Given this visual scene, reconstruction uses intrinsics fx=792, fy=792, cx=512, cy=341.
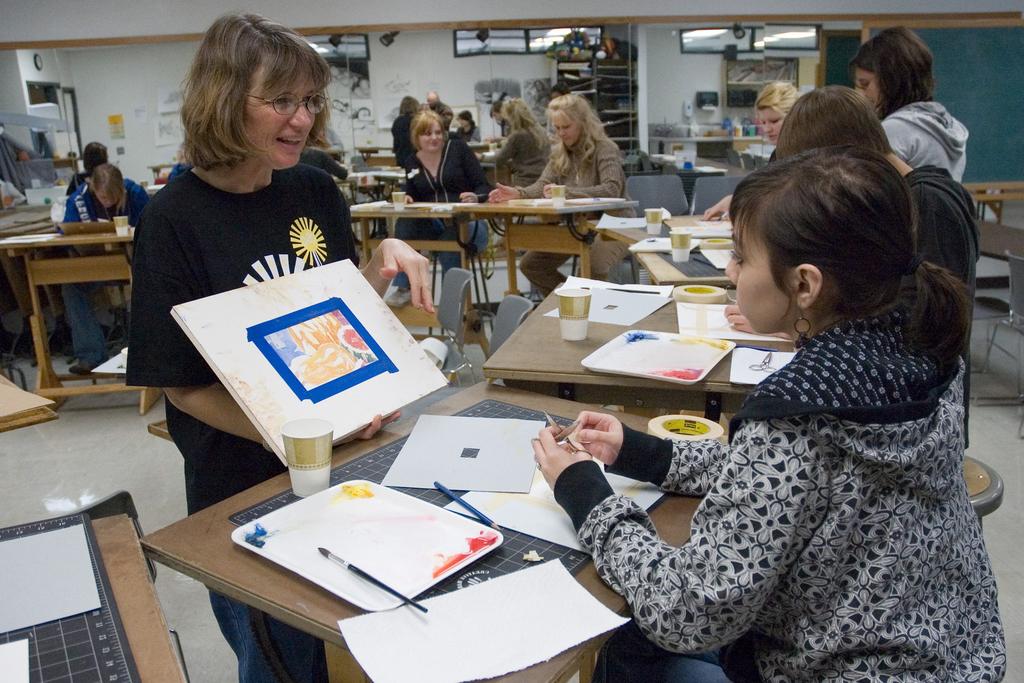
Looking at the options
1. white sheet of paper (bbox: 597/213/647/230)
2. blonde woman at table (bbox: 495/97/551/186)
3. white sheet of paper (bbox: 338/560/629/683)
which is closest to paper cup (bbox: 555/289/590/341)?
white sheet of paper (bbox: 338/560/629/683)

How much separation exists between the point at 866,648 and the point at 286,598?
28.0 inches

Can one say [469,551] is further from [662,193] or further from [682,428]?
[662,193]

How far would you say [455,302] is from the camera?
3021 mm

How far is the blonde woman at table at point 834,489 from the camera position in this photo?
2.97 ft

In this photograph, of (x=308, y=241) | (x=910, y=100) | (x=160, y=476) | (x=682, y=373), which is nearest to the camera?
(x=308, y=241)

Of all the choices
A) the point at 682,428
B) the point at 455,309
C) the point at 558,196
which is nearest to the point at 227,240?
the point at 682,428

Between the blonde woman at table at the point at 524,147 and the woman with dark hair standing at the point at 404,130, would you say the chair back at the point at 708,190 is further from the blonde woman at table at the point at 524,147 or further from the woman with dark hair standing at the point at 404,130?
the woman with dark hair standing at the point at 404,130

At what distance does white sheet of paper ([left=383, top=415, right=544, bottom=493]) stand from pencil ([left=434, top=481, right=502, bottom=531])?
0.07 ft

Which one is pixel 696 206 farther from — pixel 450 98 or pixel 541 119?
pixel 450 98

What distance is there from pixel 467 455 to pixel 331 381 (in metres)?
0.28

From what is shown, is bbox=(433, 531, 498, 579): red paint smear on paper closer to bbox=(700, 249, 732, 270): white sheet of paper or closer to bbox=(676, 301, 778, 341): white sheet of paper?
bbox=(676, 301, 778, 341): white sheet of paper

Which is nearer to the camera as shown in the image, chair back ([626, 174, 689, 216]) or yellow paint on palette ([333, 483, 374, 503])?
yellow paint on palette ([333, 483, 374, 503])

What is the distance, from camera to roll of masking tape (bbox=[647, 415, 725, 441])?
145 cm

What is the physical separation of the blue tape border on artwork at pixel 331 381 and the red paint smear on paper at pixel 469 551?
45 centimetres
